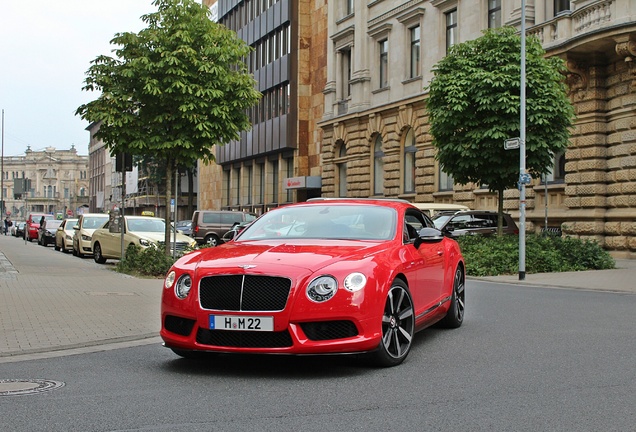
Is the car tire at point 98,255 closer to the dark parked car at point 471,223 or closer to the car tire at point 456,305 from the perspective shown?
the dark parked car at point 471,223

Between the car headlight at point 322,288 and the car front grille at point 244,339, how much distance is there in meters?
0.35

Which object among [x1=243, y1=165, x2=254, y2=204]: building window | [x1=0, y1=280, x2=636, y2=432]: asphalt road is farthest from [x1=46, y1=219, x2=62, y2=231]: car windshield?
[x1=0, y1=280, x2=636, y2=432]: asphalt road

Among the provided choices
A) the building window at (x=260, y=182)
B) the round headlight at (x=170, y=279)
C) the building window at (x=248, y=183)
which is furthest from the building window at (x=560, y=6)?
the building window at (x=248, y=183)

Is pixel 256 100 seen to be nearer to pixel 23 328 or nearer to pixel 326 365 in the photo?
pixel 23 328

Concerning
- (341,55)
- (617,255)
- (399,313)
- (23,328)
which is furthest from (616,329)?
(341,55)

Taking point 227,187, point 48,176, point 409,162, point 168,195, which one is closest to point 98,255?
point 168,195

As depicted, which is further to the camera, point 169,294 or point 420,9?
point 420,9

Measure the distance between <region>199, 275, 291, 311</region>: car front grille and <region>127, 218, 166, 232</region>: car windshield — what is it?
57.2 feet

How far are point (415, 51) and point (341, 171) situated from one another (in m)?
8.47

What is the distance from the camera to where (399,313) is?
738cm

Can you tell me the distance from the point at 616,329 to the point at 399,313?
11.9 ft

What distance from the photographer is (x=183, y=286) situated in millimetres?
7074

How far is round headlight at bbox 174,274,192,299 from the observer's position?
7020mm

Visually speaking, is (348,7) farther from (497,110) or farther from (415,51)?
(497,110)
